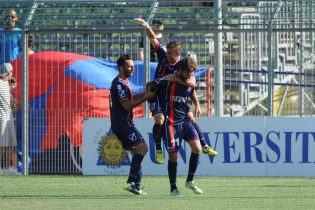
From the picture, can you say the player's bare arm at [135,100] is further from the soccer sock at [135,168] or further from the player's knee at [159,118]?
the player's knee at [159,118]

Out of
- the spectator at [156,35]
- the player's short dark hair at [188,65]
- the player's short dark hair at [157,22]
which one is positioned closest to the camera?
the player's short dark hair at [188,65]

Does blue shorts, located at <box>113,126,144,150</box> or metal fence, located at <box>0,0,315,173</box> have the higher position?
metal fence, located at <box>0,0,315,173</box>

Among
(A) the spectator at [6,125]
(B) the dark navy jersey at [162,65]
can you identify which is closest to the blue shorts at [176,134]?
(B) the dark navy jersey at [162,65]

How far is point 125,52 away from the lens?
21.0 metres

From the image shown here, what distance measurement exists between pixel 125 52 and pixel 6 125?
8.99ft

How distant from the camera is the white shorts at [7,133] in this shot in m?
21.0

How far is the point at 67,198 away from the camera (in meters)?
14.7

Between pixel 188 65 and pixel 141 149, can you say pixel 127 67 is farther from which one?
pixel 141 149

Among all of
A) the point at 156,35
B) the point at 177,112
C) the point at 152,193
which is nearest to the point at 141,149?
the point at 152,193

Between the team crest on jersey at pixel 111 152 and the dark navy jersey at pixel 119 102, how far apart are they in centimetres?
487

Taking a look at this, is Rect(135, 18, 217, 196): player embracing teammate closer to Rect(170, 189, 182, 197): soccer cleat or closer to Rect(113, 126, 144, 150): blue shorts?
Rect(170, 189, 182, 197): soccer cleat

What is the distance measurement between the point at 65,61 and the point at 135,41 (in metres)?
1.43

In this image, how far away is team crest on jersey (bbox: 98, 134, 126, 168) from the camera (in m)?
20.7

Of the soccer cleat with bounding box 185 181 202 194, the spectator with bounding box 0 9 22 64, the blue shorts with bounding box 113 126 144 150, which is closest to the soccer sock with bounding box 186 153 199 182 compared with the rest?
the soccer cleat with bounding box 185 181 202 194
